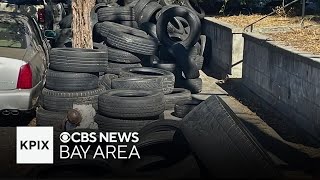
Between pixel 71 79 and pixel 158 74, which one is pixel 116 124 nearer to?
pixel 71 79

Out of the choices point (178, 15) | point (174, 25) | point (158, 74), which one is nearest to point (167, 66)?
point (158, 74)

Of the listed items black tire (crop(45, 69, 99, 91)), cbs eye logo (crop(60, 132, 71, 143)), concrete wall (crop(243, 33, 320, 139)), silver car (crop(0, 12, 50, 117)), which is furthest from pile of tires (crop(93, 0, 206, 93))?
cbs eye logo (crop(60, 132, 71, 143))

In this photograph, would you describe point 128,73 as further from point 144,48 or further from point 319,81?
point 319,81

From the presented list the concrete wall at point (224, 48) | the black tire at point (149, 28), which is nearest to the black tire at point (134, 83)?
the concrete wall at point (224, 48)

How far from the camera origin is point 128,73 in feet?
30.0

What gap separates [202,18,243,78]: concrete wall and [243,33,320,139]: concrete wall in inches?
23.8

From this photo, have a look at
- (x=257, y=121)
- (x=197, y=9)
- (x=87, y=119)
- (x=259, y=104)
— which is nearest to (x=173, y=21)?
(x=197, y=9)

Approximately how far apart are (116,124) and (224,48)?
25.4 ft

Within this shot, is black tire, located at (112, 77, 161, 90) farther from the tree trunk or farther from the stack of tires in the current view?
the tree trunk

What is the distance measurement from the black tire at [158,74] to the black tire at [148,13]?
358 cm

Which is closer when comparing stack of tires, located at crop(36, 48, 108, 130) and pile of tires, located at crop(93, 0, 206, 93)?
stack of tires, located at crop(36, 48, 108, 130)

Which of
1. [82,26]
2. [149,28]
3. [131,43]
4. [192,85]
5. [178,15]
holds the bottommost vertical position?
[192,85]

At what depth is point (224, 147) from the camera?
3.35 metres

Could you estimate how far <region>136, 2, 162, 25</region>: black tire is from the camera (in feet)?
42.8
